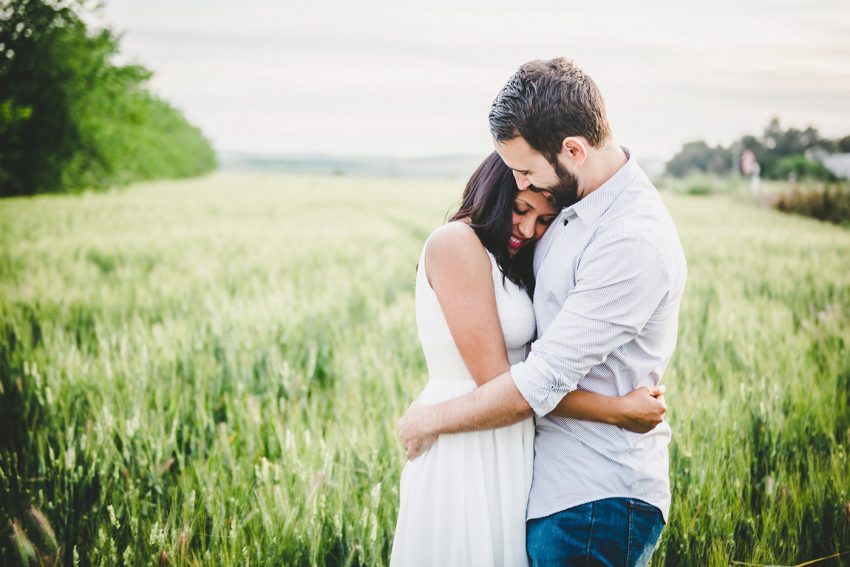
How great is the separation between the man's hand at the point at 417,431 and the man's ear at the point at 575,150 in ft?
2.45

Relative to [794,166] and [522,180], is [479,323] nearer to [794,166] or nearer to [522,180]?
[522,180]

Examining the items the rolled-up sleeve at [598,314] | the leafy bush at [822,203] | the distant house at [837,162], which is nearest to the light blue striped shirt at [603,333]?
the rolled-up sleeve at [598,314]

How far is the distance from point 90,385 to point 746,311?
4.65 m

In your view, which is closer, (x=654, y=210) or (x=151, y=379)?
(x=654, y=210)

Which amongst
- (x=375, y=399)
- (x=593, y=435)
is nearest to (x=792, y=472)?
(x=593, y=435)

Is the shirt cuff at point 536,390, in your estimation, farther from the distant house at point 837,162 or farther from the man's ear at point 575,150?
the distant house at point 837,162

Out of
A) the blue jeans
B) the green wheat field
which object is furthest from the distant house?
the blue jeans

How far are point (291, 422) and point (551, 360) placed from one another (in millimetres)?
1699

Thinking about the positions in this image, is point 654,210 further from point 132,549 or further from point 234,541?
point 132,549

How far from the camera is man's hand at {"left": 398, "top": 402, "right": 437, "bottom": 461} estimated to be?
150 cm

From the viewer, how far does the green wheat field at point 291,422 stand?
1.93 metres

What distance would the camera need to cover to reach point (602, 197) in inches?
55.2

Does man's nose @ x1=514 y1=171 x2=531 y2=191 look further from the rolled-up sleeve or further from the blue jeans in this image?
the blue jeans

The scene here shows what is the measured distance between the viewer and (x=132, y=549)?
1.85 m
